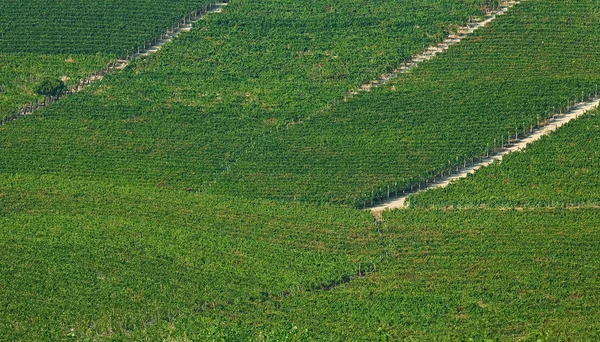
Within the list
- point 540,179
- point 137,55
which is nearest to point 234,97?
point 137,55

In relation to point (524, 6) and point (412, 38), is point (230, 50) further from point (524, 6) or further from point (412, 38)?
point (524, 6)

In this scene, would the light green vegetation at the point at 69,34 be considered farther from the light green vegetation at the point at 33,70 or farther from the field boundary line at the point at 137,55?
the field boundary line at the point at 137,55

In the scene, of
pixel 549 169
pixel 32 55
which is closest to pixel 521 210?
pixel 549 169

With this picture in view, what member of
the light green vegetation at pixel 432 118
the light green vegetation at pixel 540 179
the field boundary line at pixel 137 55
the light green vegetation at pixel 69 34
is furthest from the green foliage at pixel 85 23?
the light green vegetation at pixel 540 179

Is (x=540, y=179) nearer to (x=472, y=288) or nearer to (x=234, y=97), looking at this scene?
(x=472, y=288)

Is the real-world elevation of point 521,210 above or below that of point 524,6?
below

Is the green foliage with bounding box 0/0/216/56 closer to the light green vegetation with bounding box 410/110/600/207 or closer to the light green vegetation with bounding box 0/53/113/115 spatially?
the light green vegetation with bounding box 0/53/113/115

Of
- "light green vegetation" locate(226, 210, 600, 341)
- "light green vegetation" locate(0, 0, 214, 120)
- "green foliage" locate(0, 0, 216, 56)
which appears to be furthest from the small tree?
"light green vegetation" locate(226, 210, 600, 341)
